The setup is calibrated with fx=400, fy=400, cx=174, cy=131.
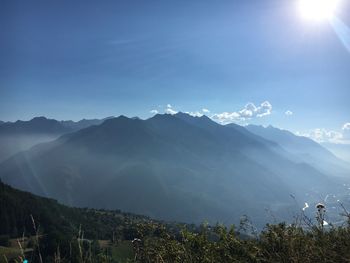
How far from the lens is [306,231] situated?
220 inches

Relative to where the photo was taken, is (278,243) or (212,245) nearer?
(278,243)

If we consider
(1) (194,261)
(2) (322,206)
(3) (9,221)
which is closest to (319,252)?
(2) (322,206)

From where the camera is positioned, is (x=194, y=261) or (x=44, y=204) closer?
(x=194, y=261)

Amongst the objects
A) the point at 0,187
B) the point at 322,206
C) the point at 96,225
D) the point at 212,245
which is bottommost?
the point at 96,225

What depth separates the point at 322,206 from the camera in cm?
492

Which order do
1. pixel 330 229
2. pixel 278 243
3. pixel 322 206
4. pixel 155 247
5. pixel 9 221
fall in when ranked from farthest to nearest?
pixel 9 221, pixel 155 247, pixel 330 229, pixel 278 243, pixel 322 206

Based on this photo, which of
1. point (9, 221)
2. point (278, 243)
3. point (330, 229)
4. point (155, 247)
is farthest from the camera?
point (9, 221)

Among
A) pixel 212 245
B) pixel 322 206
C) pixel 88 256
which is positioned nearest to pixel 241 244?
pixel 212 245

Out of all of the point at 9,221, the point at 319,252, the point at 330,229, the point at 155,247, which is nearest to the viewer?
the point at 319,252

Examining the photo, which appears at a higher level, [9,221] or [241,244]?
[241,244]

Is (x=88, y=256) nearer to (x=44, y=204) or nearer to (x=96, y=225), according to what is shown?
(x=96, y=225)

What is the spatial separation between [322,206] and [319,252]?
701 millimetres

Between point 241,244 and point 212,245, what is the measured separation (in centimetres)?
45

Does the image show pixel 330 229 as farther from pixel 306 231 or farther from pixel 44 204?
pixel 44 204
